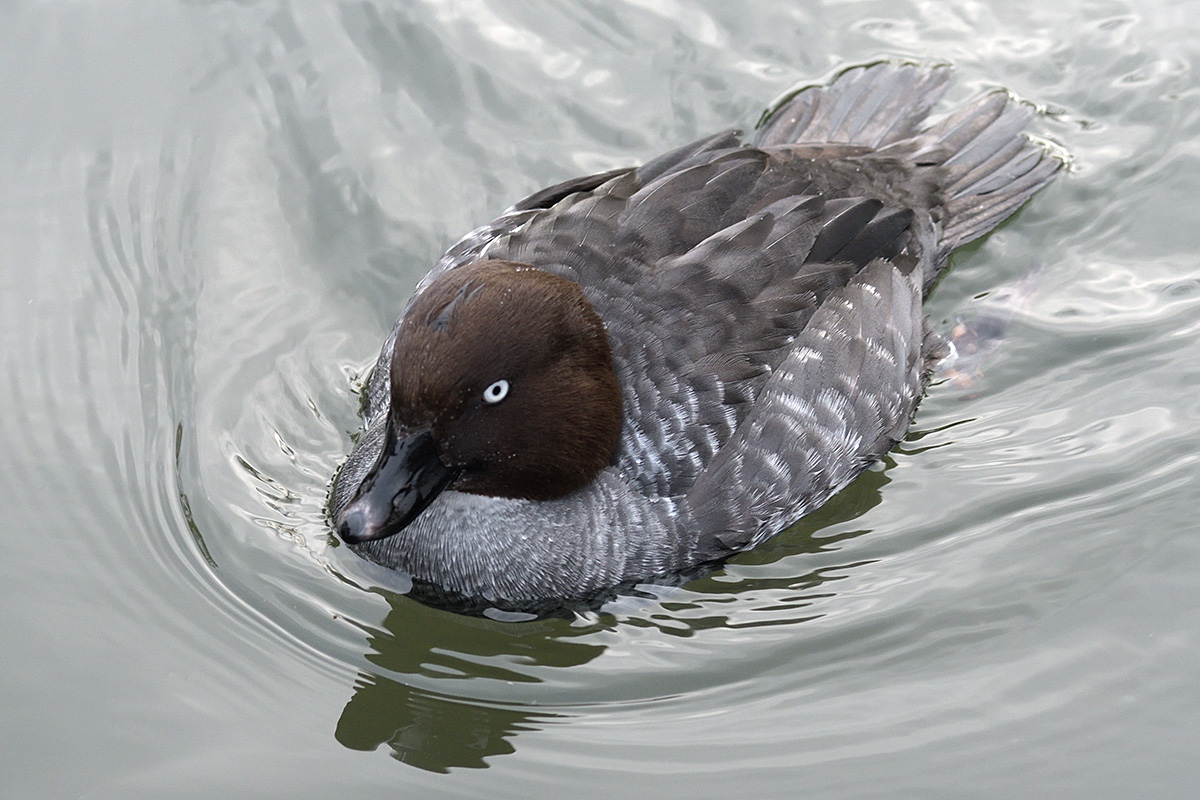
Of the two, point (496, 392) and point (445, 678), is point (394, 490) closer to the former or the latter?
point (496, 392)

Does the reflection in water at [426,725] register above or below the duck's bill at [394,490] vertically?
below

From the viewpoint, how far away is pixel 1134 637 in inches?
237

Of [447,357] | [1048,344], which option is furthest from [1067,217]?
[447,357]

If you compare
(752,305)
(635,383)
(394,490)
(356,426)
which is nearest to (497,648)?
(394,490)

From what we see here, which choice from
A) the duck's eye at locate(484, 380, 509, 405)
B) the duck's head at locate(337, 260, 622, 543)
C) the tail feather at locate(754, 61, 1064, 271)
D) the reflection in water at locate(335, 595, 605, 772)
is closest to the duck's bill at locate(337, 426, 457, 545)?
the duck's head at locate(337, 260, 622, 543)

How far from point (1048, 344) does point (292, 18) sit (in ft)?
16.0

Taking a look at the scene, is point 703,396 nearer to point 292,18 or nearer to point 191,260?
point 191,260

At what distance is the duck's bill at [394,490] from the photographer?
223 inches

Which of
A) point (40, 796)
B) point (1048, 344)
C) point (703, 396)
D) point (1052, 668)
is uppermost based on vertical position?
point (1048, 344)

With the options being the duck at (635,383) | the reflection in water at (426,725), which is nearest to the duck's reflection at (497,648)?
the reflection in water at (426,725)

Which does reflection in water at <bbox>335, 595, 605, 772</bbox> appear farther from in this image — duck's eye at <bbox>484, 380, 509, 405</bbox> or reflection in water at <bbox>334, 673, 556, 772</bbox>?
duck's eye at <bbox>484, 380, 509, 405</bbox>

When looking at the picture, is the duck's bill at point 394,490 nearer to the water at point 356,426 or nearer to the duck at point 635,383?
the duck at point 635,383

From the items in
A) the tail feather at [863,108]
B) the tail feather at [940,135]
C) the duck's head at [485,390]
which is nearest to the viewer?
the duck's head at [485,390]

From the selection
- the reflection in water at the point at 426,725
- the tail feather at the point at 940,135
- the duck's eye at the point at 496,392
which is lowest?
the reflection in water at the point at 426,725
